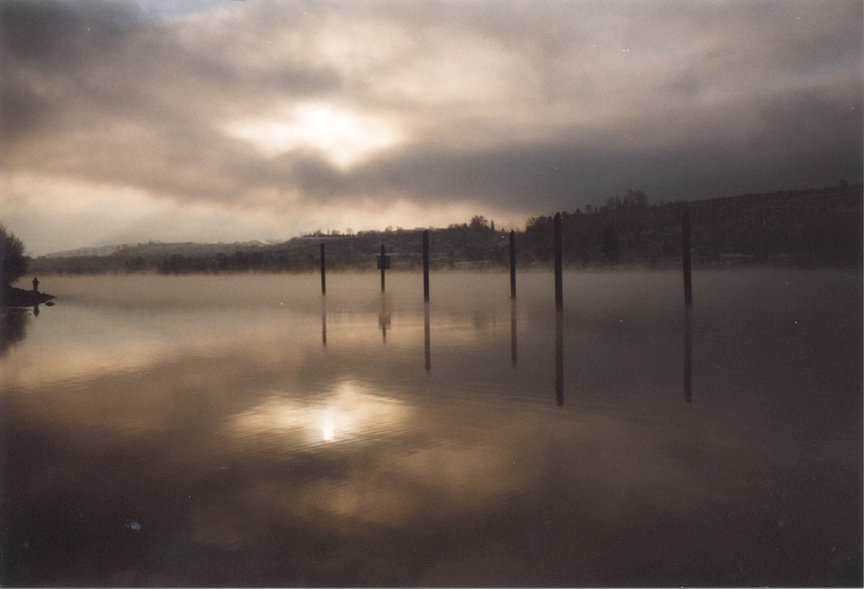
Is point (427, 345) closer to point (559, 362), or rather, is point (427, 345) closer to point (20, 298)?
point (559, 362)

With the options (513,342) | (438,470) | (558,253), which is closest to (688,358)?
(513,342)

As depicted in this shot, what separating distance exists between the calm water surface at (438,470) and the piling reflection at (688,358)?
9 centimetres

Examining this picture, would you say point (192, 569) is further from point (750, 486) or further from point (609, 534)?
point (750, 486)

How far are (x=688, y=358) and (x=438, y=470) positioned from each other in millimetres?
8835

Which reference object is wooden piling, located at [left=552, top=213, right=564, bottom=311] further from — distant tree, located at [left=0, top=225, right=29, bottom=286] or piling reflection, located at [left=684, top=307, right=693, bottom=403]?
distant tree, located at [left=0, top=225, right=29, bottom=286]

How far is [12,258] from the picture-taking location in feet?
124

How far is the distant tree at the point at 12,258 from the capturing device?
35781 millimetres

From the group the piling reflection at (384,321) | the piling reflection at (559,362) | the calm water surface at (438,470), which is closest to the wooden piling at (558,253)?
the piling reflection at (559,362)

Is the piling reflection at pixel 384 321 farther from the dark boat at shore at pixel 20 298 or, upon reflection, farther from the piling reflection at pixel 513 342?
the dark boat at shore at pixel 20 298

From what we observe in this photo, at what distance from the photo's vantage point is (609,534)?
4340 millimetres

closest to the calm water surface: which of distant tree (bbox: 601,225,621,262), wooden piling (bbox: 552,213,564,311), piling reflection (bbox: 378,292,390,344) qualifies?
piling reflection (bbox: 378,292,390,344)

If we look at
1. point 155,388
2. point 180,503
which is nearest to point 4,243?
point 155,388

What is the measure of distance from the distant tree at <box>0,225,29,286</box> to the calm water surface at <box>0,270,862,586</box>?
94.4ft

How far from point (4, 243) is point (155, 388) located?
112 ft
